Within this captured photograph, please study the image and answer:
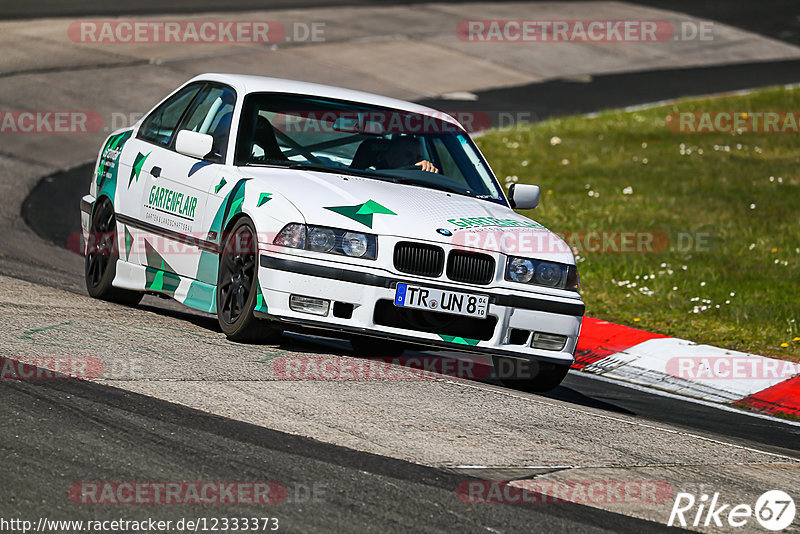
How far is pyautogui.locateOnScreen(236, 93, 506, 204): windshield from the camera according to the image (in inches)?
312

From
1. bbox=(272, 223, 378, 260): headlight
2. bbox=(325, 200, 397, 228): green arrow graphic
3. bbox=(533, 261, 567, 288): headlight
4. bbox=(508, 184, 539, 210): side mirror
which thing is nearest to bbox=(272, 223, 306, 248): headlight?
bbox=(272, 223, 378, 260): headlight

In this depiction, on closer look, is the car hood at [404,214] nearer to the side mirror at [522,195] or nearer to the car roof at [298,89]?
the side mirror at [522,195]

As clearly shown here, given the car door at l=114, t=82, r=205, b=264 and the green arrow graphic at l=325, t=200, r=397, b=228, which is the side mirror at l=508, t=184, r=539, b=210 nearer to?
the green arrow graphic at l=325, t=200, r=397, b=228

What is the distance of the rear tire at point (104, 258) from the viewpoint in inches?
346

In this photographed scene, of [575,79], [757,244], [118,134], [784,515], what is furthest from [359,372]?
[575,79]

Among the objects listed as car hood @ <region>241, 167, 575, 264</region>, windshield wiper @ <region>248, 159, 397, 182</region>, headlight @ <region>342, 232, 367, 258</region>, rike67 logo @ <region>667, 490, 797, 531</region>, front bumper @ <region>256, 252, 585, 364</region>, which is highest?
windshield wiper @ <region>248, 159, 397, 182</region>

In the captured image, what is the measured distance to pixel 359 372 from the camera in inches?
272

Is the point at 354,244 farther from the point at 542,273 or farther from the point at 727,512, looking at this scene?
the point at 727,512

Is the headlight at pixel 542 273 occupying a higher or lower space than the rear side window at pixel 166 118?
lower

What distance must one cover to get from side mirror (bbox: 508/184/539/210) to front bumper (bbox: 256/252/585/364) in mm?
1355

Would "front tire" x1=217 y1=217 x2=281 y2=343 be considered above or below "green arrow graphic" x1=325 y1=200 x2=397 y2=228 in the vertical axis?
below

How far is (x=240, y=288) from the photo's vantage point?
720cm

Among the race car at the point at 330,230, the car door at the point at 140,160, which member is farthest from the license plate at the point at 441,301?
the car door at the point at 140,160

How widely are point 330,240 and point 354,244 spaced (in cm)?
13
